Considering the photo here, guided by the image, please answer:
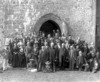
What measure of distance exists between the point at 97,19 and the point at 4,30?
667 centimetres

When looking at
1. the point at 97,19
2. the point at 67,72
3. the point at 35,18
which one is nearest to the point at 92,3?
the point at 97,19

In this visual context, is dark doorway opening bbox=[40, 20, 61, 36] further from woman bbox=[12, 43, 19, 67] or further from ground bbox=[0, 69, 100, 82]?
ground bbox=[0, 69, 100, 82]

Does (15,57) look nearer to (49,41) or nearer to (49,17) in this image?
(49,41)

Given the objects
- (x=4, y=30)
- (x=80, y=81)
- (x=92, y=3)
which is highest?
(x=92, y=3)

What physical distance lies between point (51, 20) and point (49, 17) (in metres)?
0.25

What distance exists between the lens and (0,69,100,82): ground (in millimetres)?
13789

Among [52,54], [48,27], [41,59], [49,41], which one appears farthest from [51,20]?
[41,59]

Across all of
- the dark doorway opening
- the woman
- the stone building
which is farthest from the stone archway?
the woman

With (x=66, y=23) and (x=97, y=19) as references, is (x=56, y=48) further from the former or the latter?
(x=97, y=19)

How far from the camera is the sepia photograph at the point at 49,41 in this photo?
594 inches

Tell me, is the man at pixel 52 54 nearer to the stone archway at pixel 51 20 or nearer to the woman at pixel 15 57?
the woman at pixel 15 57

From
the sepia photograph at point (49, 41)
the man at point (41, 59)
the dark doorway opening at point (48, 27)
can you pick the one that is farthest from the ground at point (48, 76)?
the dark doorway opening at point (48, 27)

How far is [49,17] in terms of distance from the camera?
18.5 m

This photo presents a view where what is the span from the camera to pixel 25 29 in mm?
18359
